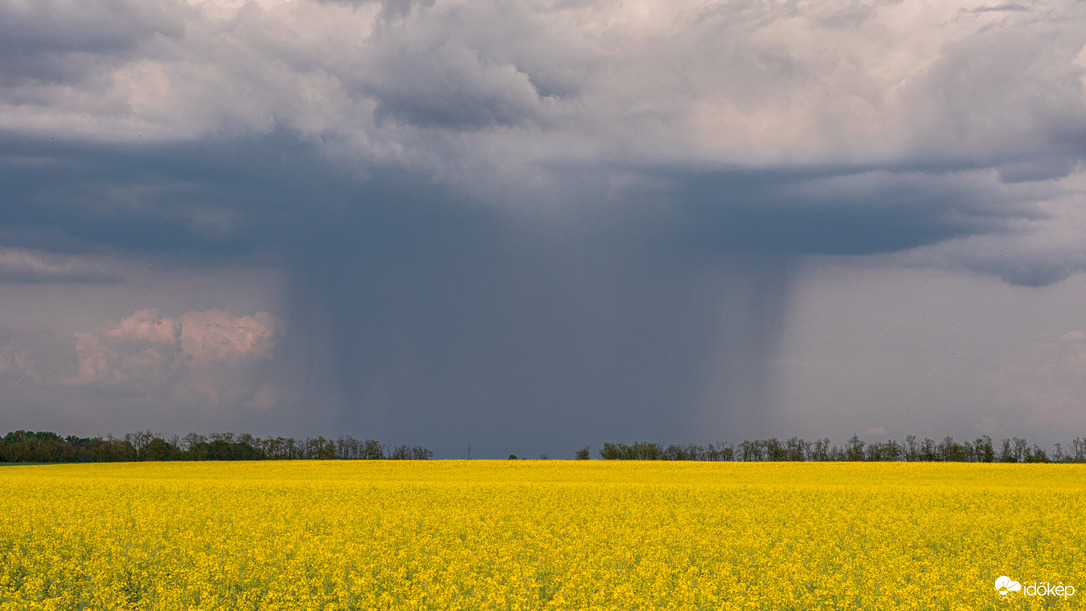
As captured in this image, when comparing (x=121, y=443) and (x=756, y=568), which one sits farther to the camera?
(x=121, y=443)

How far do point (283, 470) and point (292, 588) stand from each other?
56582 mm

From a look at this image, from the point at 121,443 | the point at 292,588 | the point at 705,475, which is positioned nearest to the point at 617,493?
the point at 292,588

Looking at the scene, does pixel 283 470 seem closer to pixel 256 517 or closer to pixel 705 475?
pixel 705 475

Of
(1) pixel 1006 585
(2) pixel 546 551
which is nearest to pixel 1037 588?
(1) pixel 1006 585

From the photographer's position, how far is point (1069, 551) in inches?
669

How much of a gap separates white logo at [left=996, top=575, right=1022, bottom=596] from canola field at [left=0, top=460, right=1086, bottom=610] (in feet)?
0.47

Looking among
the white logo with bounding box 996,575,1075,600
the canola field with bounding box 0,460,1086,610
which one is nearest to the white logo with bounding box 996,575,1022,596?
the white logo with bounding box 996,575,1075,600

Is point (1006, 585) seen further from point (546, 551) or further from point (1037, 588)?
point (546, 551)

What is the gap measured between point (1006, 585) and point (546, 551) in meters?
8.19

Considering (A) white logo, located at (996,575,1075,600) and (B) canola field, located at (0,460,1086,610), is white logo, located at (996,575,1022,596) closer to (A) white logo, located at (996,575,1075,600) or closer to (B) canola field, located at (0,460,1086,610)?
(A) white logo, located at (996,575,1075,600)

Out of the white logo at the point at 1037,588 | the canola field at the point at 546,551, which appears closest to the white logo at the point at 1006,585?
the white logo at the point at 1037,588

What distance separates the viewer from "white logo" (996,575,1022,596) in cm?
1322

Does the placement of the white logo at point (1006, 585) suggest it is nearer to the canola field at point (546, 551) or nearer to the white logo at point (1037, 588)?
the white logo at point (1037, 588)

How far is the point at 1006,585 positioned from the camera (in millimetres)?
13477
